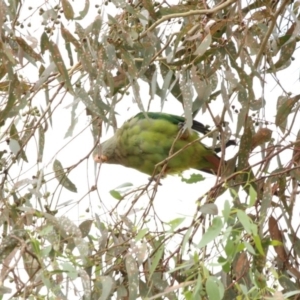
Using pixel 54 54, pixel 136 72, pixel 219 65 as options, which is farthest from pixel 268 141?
pixel 54 54

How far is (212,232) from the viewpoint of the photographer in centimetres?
150

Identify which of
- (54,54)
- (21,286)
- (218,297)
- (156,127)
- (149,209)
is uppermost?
(156,127)

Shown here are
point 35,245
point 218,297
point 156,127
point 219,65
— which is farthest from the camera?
point 156,127

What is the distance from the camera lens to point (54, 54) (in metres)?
1.76

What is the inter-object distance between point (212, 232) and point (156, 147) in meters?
1.37

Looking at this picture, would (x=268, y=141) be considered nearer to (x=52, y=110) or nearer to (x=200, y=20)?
(x=200, y=20)

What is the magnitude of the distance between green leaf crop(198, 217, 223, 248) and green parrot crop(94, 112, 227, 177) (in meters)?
1.32

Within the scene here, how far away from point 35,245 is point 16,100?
449 mm

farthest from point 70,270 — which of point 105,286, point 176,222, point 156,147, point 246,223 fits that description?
point 156,147

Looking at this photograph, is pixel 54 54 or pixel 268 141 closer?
pixel 54 54

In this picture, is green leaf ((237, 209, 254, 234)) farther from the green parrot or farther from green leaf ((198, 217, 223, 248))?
the green parrot

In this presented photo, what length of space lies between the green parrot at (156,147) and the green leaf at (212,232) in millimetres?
1323

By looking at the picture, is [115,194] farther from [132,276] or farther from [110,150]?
[110,150]

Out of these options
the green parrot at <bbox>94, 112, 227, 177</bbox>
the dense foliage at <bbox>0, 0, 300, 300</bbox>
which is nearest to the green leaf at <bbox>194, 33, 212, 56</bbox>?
the dense foliage at <bbox>0, 0, 300, 300</bbox>
